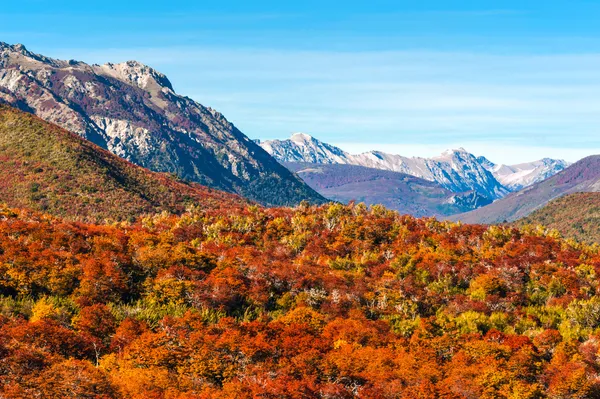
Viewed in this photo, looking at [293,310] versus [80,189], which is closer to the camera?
[293,310]

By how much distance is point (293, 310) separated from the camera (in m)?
85.1

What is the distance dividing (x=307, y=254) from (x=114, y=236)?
32855mm

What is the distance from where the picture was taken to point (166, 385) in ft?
→ 189

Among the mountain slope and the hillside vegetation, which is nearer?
the hillside vegetation

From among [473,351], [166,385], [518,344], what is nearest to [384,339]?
[473,351]

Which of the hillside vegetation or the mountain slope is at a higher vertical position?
the mountain slope

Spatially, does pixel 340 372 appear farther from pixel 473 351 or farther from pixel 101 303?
pixel 101 303

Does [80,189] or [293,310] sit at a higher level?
[80,189]

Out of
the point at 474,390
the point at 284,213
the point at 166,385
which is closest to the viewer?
the point at 166,385

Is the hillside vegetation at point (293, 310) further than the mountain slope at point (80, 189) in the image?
No

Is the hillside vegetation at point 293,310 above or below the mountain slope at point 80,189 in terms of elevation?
below

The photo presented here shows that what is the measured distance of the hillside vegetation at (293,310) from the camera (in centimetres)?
6209

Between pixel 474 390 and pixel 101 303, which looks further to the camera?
pixel 101 303

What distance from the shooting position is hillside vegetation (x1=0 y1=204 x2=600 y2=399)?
62094 millimetres
